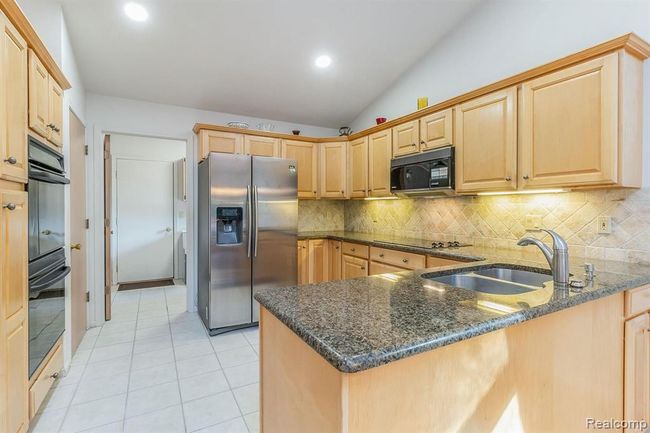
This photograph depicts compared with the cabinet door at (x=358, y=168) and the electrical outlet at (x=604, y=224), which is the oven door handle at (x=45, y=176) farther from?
the electrical outlet at (x=604, y=224)

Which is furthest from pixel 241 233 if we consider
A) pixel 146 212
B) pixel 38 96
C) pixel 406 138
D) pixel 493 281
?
Result: pixel 146 212

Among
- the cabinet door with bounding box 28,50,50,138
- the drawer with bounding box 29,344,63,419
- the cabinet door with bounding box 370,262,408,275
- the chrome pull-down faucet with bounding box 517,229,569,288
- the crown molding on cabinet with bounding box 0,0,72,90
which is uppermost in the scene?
the crown molding on cabinet with bounding box 0,0,72,90

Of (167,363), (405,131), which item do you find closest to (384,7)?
(405,131)

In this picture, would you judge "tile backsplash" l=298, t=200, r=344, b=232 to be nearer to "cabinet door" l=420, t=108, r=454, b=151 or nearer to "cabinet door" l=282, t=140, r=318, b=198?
"cabinet door" l=282, t=140, r=318, b=198

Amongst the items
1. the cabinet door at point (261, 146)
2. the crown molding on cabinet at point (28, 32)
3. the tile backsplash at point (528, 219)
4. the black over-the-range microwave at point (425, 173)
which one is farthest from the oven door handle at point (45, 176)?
the tile backsplash at point (528, 219)

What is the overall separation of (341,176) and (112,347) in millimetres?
2996

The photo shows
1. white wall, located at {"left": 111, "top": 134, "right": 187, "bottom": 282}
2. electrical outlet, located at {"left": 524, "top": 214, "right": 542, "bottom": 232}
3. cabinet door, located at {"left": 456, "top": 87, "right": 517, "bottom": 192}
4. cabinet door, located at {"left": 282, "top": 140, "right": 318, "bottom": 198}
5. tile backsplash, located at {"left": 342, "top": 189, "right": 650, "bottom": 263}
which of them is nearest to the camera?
tile backsplash, located at {"left": 342, "top": 189, "right": 650, "bottom": 263}

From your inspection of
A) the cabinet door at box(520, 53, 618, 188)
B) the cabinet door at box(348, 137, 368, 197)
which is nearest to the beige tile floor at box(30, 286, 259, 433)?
the cabinet door at box(348, 137, 368, 197)

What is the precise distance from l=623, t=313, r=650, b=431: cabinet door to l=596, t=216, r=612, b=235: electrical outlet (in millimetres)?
667

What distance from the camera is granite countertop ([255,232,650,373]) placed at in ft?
2.40

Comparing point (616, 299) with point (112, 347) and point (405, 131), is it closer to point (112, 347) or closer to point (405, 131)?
point (405, 131)

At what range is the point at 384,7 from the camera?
2.76m

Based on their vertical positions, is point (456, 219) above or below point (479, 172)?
below

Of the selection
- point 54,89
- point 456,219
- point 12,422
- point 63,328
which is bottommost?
point 12,422
